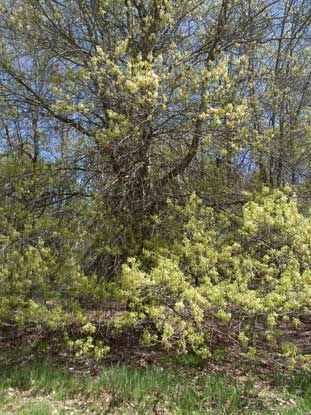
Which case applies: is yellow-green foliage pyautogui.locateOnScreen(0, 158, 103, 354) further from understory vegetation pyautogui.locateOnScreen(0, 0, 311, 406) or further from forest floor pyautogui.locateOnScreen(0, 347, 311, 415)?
A: forest floor pyautogui.locateOnScreen(0, 347, 311, 415)

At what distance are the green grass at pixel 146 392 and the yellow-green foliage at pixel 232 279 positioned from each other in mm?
581

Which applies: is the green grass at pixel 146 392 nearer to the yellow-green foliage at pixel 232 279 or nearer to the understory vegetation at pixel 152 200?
the understory vegetation at pixel 152 200

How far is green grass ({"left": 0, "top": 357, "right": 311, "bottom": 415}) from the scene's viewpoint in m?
4.61

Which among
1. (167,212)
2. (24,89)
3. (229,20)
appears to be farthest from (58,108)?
(229,20)

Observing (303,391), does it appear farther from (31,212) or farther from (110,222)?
(31,212)

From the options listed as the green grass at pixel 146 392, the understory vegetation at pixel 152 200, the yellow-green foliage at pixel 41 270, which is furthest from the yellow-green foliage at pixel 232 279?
the yellow-green foliage at pixel 41 270

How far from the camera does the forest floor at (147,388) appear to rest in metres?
4.63

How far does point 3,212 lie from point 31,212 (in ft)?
1.33

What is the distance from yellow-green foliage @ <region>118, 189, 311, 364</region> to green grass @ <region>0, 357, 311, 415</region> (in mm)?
581

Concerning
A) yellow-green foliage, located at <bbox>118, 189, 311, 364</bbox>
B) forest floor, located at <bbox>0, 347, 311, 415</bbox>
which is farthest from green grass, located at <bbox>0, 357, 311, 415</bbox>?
yellow-green foliage, located at <bbox>118, 189, 311, 364</bbox>

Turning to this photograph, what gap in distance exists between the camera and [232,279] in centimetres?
493

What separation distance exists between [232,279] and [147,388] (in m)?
1.61

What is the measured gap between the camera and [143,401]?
15.8 feet

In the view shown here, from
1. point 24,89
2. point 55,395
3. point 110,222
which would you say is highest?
point 24,89
